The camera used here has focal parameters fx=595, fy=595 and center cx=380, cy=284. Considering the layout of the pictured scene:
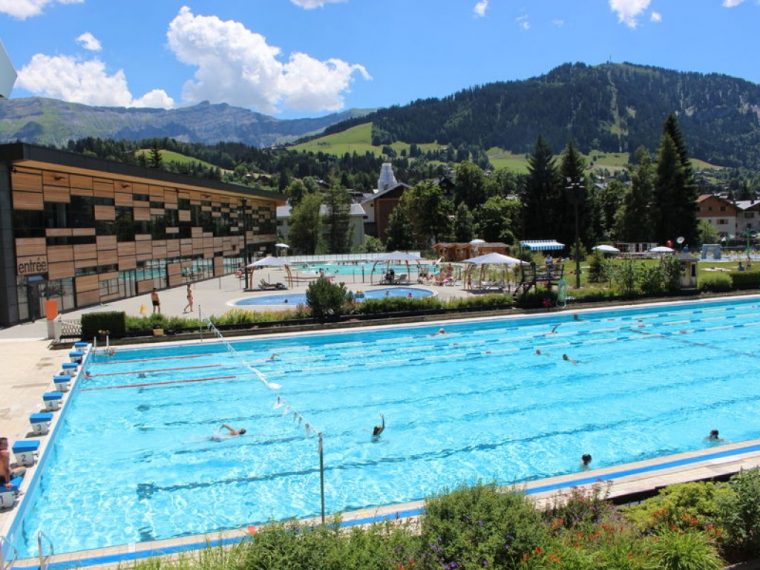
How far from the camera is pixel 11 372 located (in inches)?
631

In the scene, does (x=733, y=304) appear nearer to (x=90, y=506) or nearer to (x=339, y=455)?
(x=339, y=455)

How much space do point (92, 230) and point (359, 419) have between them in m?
22.1

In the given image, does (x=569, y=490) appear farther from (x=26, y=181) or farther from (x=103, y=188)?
(x=103, y=188)

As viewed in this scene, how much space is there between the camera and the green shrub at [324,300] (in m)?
22.9

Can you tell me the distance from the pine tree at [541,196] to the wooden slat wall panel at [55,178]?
42.5m

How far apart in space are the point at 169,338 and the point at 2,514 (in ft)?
41.8

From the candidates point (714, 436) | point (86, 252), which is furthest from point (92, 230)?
point (714, 436)

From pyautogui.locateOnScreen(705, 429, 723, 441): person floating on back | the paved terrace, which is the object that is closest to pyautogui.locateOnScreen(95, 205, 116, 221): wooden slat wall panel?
the paved terrace

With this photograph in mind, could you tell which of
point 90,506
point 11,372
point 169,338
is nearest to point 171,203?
point 169,338

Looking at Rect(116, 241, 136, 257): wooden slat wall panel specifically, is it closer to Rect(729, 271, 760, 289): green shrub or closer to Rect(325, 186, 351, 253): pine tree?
Rect(729, 271, 760, 289): green shrub

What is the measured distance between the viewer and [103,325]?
20406 mm

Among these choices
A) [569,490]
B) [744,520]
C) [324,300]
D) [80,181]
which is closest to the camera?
[744,520]

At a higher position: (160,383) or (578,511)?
(578,511)

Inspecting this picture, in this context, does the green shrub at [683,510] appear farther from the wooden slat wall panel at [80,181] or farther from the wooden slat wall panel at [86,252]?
the wooden slat wall panel at [80,181]
